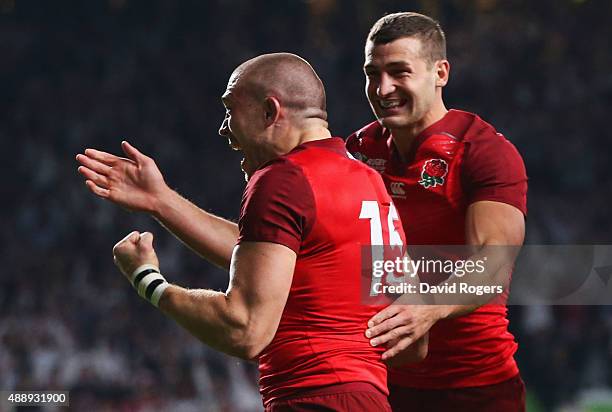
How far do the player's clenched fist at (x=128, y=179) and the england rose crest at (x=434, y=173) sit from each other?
1040 millimetres

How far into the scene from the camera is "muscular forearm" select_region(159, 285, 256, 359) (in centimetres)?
293

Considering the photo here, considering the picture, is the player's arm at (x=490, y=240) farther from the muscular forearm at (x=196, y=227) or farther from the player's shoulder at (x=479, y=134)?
the muscular forearm at (x=196, y=227)

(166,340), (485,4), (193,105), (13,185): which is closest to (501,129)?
(485,4)

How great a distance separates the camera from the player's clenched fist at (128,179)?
3516mm

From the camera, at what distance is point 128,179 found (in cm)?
355

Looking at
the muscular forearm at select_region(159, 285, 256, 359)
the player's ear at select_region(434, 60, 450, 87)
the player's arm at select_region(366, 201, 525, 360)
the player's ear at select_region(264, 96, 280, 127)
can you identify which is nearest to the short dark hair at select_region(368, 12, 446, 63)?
the player's ear at select_region(434, 60, 450, 87)

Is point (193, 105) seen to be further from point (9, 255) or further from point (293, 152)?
point (293, 152)

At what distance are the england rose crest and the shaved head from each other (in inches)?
35.9

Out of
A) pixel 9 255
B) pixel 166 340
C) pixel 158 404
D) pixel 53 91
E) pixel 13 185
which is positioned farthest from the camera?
pixel 53 91

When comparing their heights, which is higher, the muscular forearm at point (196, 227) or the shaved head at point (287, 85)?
the shaved head at point (287, 85)

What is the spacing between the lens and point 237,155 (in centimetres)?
1433

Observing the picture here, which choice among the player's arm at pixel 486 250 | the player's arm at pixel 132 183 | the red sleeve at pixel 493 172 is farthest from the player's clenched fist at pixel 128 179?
the red sleeve at pixel 493 172

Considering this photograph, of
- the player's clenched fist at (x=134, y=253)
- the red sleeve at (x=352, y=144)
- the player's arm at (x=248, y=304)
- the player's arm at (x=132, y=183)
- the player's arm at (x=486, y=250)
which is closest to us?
the player's arm at (x=248, y=304)

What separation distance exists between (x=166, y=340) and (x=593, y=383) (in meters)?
4.23
